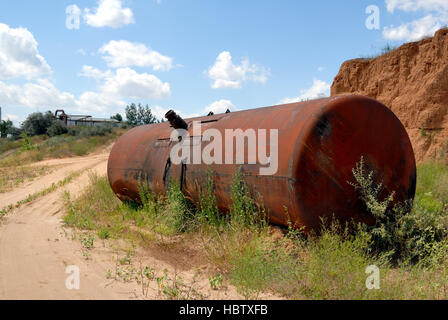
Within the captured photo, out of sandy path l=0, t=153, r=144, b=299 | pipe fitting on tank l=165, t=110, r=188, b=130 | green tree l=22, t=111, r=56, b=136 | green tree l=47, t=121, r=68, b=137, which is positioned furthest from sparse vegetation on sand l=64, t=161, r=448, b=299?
green tree l=22, t=111, r=56, b=136

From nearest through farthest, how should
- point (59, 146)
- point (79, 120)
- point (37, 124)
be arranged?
point (59, 146), point (37, 124), point (79, 120)

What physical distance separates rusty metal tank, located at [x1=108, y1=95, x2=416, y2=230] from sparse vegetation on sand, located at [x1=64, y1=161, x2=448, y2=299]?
15 centimetres

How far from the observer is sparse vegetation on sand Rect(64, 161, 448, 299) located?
3.07 metres

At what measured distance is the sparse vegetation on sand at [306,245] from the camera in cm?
307

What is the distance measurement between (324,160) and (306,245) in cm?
100

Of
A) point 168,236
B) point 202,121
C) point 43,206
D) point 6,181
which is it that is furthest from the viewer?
point 6,181

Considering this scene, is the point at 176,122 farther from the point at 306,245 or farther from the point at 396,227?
the point at 396,227

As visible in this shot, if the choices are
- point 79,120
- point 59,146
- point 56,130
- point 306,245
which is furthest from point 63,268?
point 79,120

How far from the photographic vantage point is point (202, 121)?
5633 millimetres

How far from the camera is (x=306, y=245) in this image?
12.5 feet

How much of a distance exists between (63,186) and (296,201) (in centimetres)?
926

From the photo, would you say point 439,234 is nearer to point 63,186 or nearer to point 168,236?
point 168,236
